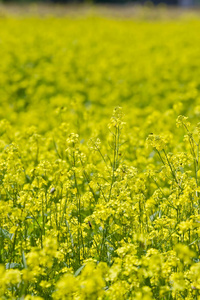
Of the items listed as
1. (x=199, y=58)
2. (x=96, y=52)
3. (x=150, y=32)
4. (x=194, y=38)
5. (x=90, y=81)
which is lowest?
(x=90, y=81)

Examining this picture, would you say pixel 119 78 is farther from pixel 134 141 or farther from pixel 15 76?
pixel 134 141

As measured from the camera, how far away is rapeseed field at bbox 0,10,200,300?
2.36 m

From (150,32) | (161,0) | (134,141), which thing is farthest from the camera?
(161,0)

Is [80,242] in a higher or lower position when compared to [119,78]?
lower

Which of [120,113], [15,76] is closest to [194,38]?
[15,76]

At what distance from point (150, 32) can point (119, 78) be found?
7.42m

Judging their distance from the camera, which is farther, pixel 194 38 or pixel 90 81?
pixel 194 38

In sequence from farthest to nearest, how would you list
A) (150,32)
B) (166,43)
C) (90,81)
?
1. (150,32)
2. (166,43)
3. (90,81)

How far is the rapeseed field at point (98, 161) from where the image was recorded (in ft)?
7.74

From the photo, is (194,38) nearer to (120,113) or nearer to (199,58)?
(199,58)

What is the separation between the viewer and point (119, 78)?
10.5m

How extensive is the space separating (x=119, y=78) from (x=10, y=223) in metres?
7.97

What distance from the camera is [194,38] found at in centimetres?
1494

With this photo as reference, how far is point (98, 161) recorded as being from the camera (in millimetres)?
5027
